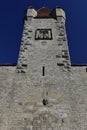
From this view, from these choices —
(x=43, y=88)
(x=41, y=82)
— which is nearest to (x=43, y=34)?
(x=41, y=82)

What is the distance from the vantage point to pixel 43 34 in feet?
47.3

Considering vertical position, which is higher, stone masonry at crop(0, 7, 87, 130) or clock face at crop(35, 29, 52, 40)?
clock face at crop(35, 29, 52, 40)

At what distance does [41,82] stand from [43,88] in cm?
34

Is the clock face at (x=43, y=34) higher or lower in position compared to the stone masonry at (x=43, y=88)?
A: higher

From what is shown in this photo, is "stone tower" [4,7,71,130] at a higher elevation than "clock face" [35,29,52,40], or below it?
below

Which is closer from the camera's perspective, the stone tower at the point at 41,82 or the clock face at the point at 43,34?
the stone tower at the point at 41,82

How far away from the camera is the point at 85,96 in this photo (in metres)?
11.3

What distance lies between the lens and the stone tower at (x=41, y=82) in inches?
409

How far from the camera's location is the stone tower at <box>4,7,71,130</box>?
10391 mm

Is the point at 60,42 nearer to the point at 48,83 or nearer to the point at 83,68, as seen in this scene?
the point at 83,68

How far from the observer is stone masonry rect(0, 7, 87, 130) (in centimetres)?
1037

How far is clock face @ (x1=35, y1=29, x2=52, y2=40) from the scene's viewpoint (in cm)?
1401

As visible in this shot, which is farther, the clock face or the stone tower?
the clock face

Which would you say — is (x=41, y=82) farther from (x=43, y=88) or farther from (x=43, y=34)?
(x=43, y=34)
